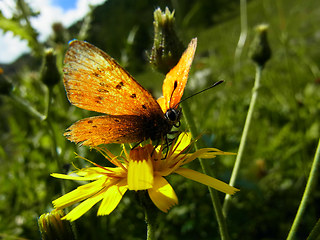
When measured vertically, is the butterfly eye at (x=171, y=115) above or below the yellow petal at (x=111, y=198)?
above

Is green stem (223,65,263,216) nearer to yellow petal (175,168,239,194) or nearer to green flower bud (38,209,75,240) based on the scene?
yellow petal (175,168,239,194)

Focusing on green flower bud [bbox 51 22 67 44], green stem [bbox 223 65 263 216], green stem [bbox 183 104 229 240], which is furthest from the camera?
green flower bud [bbox 51 22 67 44]

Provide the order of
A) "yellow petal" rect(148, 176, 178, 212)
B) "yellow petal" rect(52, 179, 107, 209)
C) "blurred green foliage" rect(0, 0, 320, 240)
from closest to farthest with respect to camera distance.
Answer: "yellow petal" rect(148, 176, 178, 212)
"yellow petal" rect(52, 179, 107, 209)
"blurred green foliage" rect(0, 0, 320, 240)

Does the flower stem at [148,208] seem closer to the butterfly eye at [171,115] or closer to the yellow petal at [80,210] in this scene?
the yellow petal at [80,210]

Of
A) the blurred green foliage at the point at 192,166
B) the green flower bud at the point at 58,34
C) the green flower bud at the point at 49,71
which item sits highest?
the green flower bud at the point at 58,34

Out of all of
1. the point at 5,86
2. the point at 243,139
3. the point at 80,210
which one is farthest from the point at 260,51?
the point at 5,86

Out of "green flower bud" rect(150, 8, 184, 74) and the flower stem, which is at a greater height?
"green flower bud" rect(150, 8, 184, 74)

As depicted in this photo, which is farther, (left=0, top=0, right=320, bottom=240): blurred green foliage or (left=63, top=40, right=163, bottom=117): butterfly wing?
(left=0, top=0, right=320, bottom=240): blurred green foliage

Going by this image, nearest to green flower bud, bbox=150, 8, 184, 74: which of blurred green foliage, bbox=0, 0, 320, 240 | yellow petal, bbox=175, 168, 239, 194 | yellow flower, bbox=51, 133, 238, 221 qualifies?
blurred green foliage, bbox=0, 0, 320, 240

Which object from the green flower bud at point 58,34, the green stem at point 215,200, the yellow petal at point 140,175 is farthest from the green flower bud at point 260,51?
the green flower bud at point 58,34
